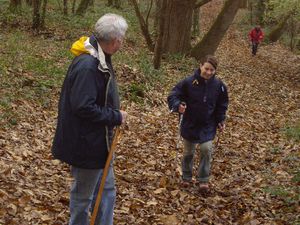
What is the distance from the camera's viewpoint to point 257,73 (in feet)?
66.7

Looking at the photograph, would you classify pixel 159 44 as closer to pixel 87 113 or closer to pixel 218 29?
pixel 218 29

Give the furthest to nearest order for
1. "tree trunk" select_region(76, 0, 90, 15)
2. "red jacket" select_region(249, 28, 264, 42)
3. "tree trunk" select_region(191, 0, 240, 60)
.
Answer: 1. "red jacket" select_region(249, 28, 264, 42)
2. "tree trunk" select_region(76, 0, 90, 15)
3. "tree trunk" select_region(191, 0, 240, 60)

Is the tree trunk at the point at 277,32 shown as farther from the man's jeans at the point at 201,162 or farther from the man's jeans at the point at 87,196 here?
the man's jeans at the point at 87,196

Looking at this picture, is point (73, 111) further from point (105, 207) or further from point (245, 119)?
point (245, 119)

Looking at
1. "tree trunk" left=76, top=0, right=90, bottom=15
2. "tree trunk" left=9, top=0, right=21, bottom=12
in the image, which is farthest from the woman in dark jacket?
"tree trunk" left=76, top=0, right=90, bottom=15

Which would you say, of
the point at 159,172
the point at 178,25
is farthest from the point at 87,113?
the point at 178,25

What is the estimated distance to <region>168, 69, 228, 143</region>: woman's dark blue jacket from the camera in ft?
22.8

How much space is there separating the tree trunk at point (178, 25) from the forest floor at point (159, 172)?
5140 mm

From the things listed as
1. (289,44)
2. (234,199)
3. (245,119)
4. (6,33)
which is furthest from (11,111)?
(289,44)

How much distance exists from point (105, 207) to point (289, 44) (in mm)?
29256

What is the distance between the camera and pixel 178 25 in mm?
17797

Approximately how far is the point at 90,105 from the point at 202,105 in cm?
329

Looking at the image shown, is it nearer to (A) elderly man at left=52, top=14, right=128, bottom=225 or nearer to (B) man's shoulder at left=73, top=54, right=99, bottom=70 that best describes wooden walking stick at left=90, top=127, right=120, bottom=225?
(A) elderly man at left=52, top=14, right=128, bottom=225

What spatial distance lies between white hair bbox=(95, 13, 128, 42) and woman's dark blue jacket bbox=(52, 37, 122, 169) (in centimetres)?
15
